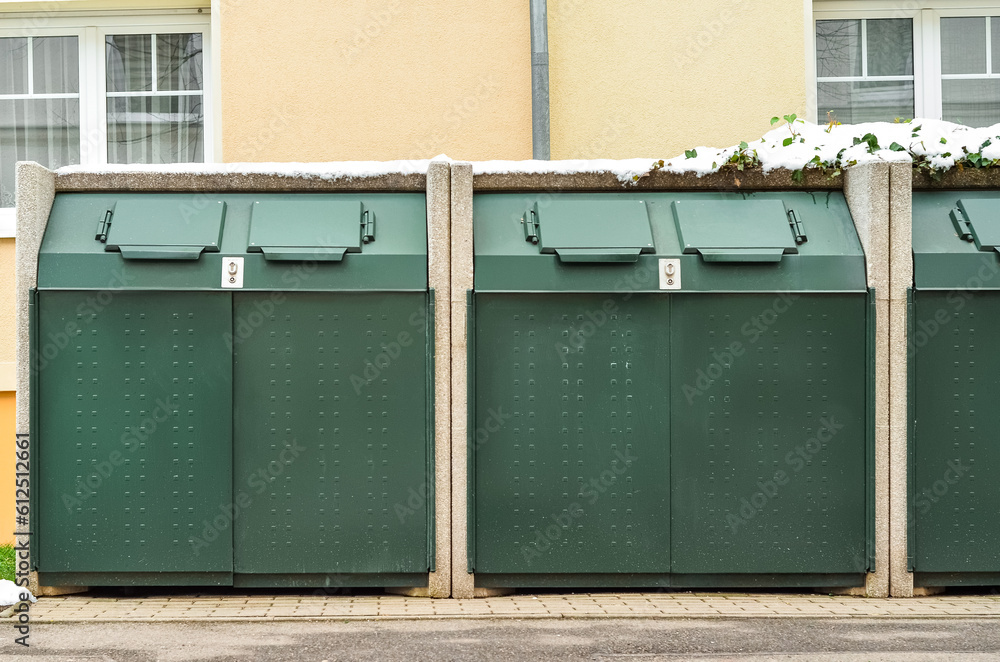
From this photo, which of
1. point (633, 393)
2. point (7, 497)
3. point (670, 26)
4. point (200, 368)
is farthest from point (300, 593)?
point (670, 26)

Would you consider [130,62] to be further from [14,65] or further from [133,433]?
[133,433]

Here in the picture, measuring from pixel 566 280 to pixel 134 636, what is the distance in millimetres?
3052

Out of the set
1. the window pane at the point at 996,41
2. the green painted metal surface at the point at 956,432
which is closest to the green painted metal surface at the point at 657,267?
the green painted metal surface at the point at 956,432

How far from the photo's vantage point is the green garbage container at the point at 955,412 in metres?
5.43

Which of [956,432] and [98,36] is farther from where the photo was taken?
[98,36]

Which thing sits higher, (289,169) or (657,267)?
(289,169)

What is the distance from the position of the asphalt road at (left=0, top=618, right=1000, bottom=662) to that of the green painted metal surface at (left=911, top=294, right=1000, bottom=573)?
1.90 feet

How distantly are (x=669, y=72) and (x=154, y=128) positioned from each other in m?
4.35

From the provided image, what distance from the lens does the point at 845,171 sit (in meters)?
5.69

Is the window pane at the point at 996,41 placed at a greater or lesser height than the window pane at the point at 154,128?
greater

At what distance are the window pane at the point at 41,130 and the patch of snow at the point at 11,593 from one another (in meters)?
3.81

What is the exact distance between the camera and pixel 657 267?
542cm

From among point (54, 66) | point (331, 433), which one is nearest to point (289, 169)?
point (331, 433)

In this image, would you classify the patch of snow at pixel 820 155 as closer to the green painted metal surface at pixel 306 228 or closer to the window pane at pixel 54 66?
the green painted metal surface at pixel 306 228
